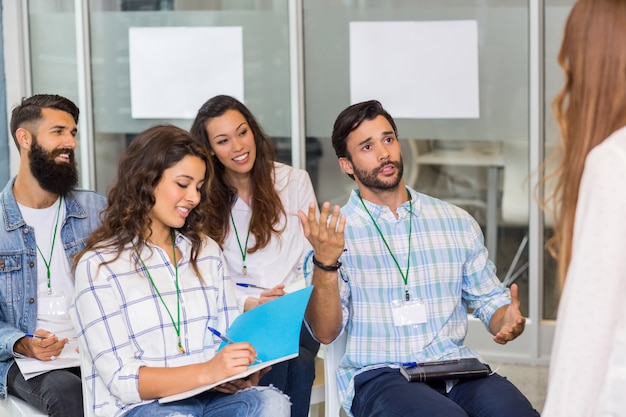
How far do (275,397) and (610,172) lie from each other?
1.41m

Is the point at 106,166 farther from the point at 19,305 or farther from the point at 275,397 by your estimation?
the point at 275,397

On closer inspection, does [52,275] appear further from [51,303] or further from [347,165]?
[347,165]

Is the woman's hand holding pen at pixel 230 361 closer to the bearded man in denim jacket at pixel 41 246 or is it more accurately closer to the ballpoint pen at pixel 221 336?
the ballpoint pen at pixel 221 336

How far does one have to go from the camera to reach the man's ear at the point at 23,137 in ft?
10.8

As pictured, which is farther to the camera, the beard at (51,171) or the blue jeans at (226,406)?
the beard at (51,171)

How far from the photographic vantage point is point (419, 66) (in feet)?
16.0

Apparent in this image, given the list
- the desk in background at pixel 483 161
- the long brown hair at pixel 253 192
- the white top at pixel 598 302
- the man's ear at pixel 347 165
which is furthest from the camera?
the desk in background at pixel 483 161

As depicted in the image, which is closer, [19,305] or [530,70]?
[19,305]

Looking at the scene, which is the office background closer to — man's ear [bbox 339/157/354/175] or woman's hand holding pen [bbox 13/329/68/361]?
man's ear [bbox 339/157/354/175]

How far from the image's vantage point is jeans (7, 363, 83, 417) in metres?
2.85

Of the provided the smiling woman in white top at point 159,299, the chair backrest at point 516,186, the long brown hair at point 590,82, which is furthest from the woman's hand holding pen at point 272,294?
the chair backrest at point 516,186

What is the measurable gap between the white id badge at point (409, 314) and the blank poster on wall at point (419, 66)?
2267mm

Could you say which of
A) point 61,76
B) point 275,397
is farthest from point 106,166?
point 275,397

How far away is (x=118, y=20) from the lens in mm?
5469
